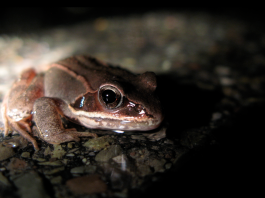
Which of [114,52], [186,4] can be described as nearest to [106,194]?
[114,52]

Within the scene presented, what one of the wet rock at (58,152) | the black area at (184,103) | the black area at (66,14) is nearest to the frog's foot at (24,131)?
the wet rock at (58,152)

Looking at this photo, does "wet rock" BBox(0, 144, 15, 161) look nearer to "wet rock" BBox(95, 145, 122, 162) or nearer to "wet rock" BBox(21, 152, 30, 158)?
"wet rock" BBox(21, 152, 30, 158)

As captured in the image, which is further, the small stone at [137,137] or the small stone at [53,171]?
the small stone at [137,137]

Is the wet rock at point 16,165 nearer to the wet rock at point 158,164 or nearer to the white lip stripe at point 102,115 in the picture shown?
the white lip stripe at point 102,115

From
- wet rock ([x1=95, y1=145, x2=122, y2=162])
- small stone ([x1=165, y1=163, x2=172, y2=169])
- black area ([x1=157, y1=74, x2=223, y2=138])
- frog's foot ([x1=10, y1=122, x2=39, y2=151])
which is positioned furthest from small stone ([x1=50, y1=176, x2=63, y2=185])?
black area ([x1=157, y1=74, x2=223, y2=138])

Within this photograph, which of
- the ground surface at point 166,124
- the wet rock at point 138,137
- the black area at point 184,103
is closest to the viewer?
the ground surface at point 166,124

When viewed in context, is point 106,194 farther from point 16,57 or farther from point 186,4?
point 186,4
